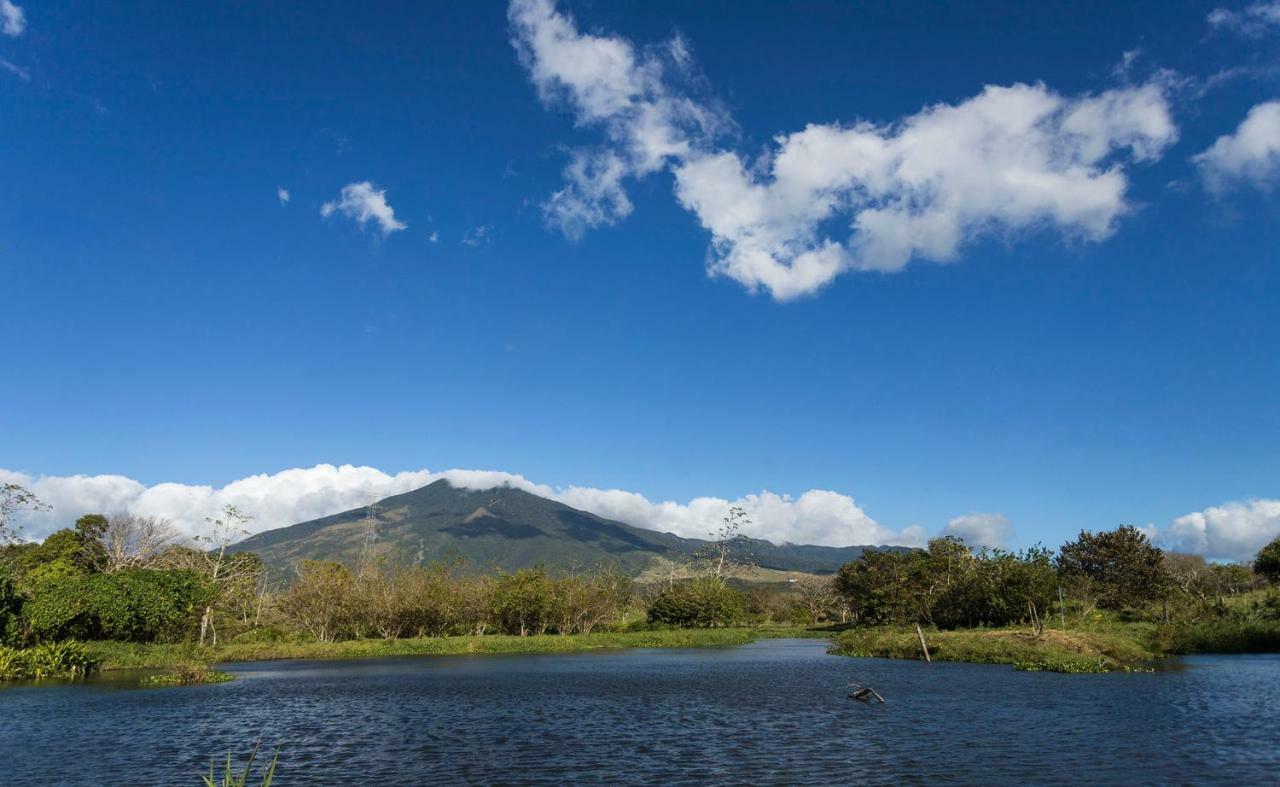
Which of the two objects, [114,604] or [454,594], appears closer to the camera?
[114,604]

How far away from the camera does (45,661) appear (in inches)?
2074

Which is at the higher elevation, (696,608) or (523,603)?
(523,603)

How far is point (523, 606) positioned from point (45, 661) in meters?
48.4

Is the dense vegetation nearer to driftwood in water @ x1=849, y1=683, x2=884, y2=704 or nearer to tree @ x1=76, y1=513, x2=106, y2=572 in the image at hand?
tree @ x1=76, y1=513, x2=106, y2=572

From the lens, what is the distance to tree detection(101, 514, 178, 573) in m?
84.0


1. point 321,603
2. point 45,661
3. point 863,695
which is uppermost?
point 321,603

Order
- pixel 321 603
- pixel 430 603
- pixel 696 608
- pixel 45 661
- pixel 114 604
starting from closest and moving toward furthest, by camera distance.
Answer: pixel 45 661
pixel 114 604
pixel 321 603
pixel 430 603
pixel 696 608

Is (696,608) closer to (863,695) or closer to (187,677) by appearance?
(187,677)

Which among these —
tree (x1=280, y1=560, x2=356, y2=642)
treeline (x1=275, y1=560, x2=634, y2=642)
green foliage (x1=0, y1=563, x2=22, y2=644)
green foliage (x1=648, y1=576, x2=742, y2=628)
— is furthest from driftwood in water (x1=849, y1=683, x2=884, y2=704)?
green foliage (x1=648, y1=576, x2=742, y2=628)

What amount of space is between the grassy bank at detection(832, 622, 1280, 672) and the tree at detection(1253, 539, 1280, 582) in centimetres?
2567

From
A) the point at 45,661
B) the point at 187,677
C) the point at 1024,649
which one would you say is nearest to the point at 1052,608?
the point at 1024,649

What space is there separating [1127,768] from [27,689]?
57.8 metres

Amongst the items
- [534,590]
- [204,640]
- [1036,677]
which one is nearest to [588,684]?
[1036,677]

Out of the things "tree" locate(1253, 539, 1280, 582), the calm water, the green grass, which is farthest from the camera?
"tree" locate(1253, 539, 1280, 582)
